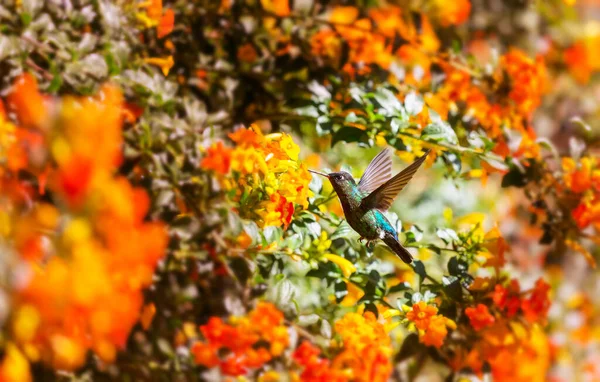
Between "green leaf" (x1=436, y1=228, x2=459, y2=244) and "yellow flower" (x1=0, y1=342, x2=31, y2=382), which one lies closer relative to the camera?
"yellow flower" (x1=0, y1=342, x2=31, y2=382)

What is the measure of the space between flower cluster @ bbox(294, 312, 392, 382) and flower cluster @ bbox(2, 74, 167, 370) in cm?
35

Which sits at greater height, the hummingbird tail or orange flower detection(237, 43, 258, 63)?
orange flower detection(237, 43, 258, 63)

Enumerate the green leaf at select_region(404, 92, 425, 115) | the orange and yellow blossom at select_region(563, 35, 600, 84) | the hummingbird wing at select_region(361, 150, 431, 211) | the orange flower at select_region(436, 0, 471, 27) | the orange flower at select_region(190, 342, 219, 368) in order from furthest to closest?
the orange and yellow blossom at select_region(563, 35, 600, 84)
the orange flower at select_region(436, 0, 471, 27)
the orange flower at select_region(190, 342, 219, 368)
the green leaf at select_region(404, 92, 425, 115)
the hummingbird wing at select_region(361, 150, 431, 211)

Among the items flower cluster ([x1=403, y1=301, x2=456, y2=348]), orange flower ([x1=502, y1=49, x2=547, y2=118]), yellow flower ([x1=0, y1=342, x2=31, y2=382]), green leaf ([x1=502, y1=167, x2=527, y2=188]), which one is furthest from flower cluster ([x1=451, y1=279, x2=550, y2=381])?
yellow flower ([x1=0, y1=342, x2=31, y2=382])

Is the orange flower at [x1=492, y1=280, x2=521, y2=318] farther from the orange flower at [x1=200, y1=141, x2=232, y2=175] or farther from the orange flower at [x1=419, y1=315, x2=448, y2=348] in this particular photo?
the orange flower at [x1=200, y1=141, x2=232, y2=175]

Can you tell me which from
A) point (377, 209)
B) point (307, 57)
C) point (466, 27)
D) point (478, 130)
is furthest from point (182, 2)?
point (466, 27)

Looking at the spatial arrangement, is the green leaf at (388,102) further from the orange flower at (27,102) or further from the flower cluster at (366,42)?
the orange flower at (27,102)

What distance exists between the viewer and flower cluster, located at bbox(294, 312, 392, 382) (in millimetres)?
1266

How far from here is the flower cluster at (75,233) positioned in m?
1.12

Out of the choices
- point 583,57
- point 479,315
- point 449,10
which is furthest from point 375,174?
point 583,57

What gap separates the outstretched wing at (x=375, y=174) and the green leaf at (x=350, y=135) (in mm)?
203

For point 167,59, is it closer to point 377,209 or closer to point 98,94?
point 98,94

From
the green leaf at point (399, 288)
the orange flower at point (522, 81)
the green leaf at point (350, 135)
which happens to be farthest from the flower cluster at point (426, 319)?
the orange flower at point (522, 81)

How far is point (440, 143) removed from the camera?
4.53ft
